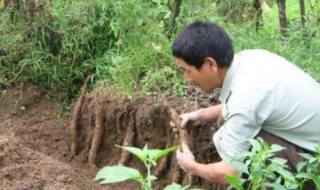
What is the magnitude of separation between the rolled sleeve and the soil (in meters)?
0.92

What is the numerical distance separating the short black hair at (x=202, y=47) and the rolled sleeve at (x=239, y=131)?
0.32m

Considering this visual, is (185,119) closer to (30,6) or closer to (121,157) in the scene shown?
(121,157)

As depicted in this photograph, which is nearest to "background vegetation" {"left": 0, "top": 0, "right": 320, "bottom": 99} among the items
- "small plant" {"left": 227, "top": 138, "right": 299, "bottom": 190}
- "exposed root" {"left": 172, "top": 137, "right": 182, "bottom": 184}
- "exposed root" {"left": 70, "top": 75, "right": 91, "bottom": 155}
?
"exposed root" {"left": 70, "top": 75, "right": 91, "bottom": 155}

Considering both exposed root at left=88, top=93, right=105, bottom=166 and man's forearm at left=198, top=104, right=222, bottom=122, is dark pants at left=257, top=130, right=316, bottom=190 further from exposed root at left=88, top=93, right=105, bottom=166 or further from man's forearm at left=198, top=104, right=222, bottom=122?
exposed root at left=88, top=93, right=105, bottom=166

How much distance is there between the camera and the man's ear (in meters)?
2.74

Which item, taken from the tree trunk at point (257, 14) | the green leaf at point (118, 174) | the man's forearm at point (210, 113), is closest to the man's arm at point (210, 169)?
the man's forearm at point (210, 113)

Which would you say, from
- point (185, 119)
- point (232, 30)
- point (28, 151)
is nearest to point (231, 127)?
point (185, 119)

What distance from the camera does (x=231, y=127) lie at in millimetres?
2629

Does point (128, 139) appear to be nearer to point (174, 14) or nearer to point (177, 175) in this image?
point (177, 175)

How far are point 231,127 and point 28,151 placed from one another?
1.95 metres

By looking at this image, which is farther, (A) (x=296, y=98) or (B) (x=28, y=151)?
(B) (x=28, y=151)

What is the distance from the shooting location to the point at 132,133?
410cm

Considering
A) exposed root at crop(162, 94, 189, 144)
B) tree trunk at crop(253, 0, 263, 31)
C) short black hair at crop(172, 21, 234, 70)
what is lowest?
exposed root at crop(162, 94, 189, 144)

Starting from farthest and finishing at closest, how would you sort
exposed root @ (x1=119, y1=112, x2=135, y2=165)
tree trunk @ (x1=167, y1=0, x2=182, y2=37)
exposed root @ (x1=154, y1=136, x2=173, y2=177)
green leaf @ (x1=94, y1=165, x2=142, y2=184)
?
tree trunk @ (x1=167, y1=0, x2=182, y2=37) < exposed root @ (x1=119, y1=112, x2=135, y2=165) < exposed root @ (x1=154, y1=136, x2=173, y2=177) < green leaf @ (x1=94, y1=165, x2=142, y2=184)
